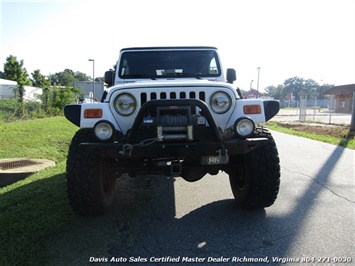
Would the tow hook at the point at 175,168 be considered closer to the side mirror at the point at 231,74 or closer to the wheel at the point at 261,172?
the wheel at the point at 261,172

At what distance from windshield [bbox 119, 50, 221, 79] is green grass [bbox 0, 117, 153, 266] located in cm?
181

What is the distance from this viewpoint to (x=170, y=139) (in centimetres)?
296

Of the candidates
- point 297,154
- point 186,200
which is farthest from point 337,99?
point 186,200

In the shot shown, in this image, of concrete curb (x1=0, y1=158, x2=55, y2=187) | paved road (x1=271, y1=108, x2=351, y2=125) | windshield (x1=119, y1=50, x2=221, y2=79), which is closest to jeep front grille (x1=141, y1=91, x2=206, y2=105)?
windshield (x1=119, y1=50, x2=221, y2=79)

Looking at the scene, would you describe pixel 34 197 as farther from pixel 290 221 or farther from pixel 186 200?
pixel 290 221

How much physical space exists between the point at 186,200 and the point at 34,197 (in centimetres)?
209

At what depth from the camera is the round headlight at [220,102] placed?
329 cm

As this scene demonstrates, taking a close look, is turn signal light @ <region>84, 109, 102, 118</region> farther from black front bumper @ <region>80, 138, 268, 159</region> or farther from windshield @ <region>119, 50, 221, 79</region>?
windshield @ <region>119, 50, 221, 79</region>

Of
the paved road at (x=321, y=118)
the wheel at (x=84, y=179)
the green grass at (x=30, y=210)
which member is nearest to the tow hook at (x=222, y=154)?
the wheel at (x=84, y=179)

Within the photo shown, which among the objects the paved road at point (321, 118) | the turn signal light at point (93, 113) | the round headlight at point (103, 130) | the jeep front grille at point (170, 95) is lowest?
the paved road at point (321, 118)

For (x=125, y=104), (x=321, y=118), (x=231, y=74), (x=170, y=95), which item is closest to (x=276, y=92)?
(x=321, y=118)

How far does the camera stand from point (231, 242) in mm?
2906

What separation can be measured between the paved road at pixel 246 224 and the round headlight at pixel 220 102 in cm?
125

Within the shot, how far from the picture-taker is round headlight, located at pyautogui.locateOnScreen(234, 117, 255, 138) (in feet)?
9.95
